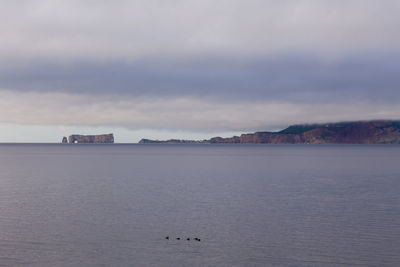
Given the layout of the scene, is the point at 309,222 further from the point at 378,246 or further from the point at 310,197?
the point at 310,197

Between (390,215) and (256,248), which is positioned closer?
(256,248)

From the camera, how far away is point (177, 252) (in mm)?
38312

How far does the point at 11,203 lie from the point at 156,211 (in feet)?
76.5

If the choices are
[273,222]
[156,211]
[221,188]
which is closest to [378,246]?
[273,222]

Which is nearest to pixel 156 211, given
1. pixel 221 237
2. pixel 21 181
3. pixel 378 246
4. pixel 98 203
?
pixel 98 203

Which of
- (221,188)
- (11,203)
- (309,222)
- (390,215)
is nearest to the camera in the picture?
(309,222)

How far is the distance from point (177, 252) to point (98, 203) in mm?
28821

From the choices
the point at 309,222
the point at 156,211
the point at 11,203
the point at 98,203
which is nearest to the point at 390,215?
the point at 309,222

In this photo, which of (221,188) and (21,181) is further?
(21,181)

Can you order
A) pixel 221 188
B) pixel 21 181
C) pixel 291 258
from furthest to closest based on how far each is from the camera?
1. pixel 21 181
2. pixel 221 188
3. pixel 291 258

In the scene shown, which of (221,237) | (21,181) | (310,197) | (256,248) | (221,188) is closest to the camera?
(256,248)

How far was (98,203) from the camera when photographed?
63781mm

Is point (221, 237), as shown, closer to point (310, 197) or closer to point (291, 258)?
point (291, 258)

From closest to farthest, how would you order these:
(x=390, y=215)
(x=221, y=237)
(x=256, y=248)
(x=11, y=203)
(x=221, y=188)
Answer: (x=256, y=248) < (x=221, y=237) < (x=390, y=215) < (x=11, y=203) < (x=221, y=188)
